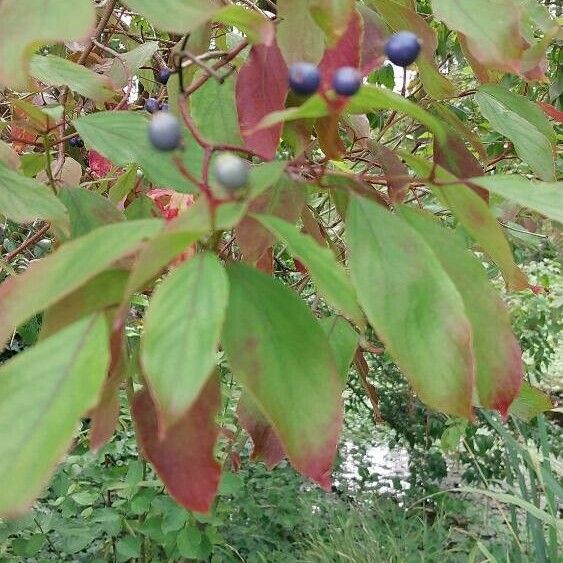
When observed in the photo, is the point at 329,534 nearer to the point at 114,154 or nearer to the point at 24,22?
the point at 114,154

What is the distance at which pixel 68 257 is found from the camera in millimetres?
265

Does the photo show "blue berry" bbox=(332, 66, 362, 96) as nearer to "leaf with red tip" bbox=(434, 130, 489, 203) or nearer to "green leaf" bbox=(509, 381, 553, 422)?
A: "leaf with red tip" bbox=(434, 130, 489, 203)

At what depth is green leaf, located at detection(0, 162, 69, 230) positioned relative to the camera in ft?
1.53

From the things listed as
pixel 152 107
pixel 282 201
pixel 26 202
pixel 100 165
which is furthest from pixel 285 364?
pixel 100 165

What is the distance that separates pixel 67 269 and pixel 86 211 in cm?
28

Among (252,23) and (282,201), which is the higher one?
(252,23)

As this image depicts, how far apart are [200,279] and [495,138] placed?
1572mm

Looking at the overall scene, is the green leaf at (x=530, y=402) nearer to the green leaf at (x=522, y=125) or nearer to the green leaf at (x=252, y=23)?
the green leaf at (x=522, y=125)

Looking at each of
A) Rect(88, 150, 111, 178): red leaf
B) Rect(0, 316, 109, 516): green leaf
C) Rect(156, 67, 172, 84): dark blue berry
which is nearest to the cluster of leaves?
Rect(0, 316, 109, 516): green leaf

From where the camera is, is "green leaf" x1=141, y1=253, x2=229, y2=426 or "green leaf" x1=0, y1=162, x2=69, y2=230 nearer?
"green leaf" x1=141, y1=253, x2=229, y2=426

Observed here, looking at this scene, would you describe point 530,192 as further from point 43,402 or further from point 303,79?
point 43,402

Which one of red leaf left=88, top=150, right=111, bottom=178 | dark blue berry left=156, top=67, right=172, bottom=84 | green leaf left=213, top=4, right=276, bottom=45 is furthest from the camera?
red leaf left=88, top=150, right=111, bottom=178

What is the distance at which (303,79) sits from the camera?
32 centimetres

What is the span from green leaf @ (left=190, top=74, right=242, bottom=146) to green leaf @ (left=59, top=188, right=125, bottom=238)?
116 mm
